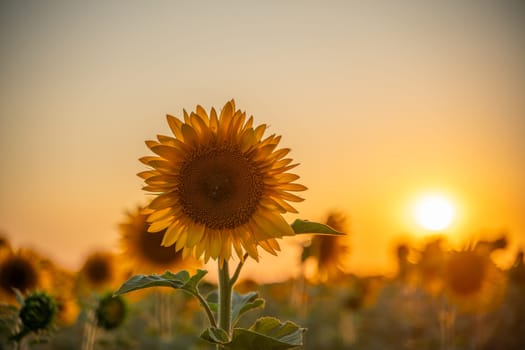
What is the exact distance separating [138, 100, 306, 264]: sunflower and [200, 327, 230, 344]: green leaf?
517 millimetres

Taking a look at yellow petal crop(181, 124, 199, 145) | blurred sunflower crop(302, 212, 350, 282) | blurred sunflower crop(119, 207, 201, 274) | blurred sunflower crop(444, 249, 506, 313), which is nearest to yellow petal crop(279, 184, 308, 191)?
yellow petal crop(181, 124, 199, 145)

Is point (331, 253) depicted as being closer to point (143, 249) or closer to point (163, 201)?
point (143, 249)

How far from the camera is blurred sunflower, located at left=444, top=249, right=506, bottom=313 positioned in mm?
7250

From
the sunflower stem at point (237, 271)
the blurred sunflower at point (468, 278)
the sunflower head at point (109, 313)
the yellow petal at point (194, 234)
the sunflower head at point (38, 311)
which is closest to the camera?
the sunflower stem at point (237, 271)

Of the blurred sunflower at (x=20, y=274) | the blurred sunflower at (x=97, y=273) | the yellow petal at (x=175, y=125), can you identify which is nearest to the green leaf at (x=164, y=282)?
the yellow petal at (x=175, y=125)

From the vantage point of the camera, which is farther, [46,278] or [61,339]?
[61,339]

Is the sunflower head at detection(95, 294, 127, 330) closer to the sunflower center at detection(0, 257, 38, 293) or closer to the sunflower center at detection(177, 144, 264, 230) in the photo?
the sunflower center at detection(0, 257, 38, 293)

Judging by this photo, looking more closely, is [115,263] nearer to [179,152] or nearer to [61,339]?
[61,339]

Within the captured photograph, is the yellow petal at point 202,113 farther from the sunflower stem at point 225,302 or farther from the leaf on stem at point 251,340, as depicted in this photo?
the leaf on stem at point 251,340

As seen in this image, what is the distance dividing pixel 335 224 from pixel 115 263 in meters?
3.46

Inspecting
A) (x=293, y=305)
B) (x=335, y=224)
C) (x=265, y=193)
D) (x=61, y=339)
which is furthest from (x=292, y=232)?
(x=293, y=305)

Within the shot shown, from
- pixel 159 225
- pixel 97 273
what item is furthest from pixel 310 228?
pixel 97 273

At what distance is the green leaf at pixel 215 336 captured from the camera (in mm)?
2592

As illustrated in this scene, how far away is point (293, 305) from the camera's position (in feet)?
32.1
